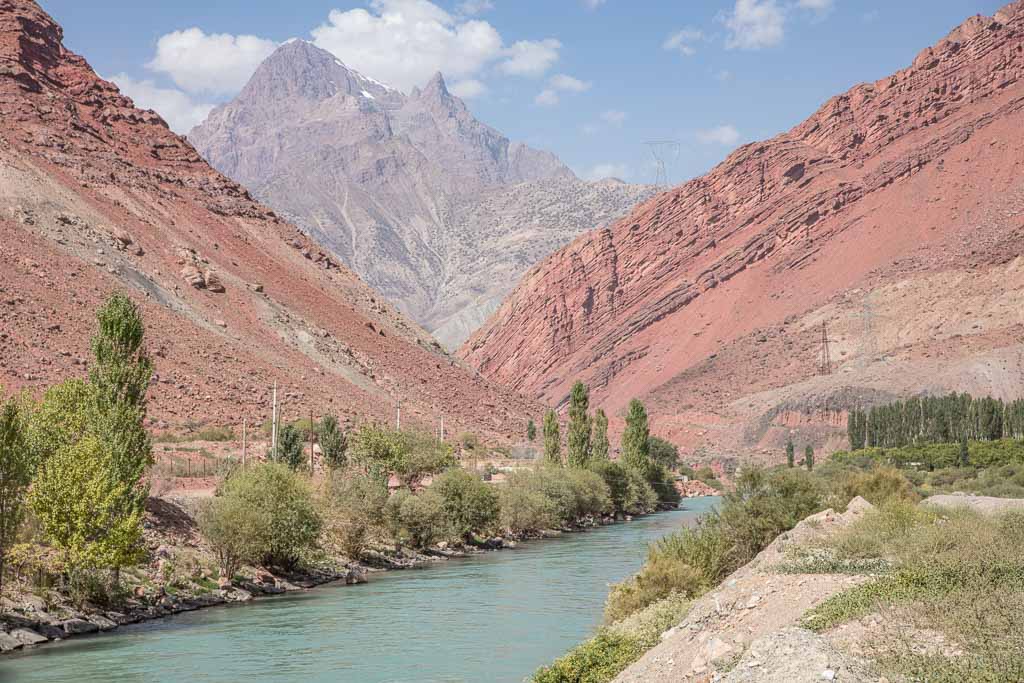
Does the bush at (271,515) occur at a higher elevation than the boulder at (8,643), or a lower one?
higher

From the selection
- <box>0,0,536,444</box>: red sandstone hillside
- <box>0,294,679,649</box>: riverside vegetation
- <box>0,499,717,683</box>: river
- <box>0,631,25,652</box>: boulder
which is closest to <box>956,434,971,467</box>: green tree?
<box>0,294,679,649</box>: riverside vegetation

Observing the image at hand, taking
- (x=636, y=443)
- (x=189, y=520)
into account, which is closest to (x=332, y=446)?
(x=189, y=520)

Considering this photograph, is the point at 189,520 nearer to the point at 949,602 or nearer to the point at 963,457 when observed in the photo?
the point at 949,602

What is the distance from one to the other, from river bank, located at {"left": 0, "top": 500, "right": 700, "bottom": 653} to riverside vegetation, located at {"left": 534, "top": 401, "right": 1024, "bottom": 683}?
1531 centimetres

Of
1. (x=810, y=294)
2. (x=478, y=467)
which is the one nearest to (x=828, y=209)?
(x=810, y=294)

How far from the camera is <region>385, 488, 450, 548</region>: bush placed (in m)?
54.0

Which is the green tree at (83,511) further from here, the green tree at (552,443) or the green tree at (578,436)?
the green tree at (578,436)

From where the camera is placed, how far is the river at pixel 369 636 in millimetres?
25984

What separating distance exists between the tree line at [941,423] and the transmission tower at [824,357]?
3112 cm

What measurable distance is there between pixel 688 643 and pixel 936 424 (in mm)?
85456

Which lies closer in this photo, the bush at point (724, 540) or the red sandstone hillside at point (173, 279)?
the bush at point (724, 540)

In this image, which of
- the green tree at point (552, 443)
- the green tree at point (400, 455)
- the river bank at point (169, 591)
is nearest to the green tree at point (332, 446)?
the green tree at point (400, 455)

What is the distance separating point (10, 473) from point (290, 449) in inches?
1102

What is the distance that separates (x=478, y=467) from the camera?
270 ft
